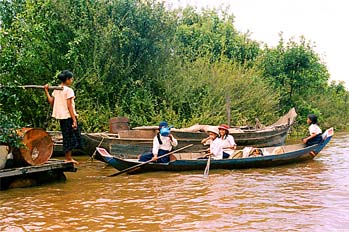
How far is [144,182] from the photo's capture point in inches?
363

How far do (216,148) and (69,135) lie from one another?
360 cm

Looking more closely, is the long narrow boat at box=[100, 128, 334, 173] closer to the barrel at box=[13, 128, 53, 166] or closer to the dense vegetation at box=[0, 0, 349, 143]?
the barrel at box=[13, 128, 53, 166]

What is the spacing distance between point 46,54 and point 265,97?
10.1m

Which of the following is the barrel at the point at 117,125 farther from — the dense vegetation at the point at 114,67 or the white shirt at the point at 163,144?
the white shirt at the point at 163,144

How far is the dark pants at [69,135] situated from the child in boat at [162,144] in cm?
198

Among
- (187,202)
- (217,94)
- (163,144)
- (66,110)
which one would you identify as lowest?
(187,202)

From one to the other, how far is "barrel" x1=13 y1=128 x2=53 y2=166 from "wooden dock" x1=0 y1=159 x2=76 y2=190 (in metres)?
0.17

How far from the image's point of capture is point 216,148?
10.7m

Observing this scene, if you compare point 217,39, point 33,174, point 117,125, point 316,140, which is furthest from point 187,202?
point 217,39

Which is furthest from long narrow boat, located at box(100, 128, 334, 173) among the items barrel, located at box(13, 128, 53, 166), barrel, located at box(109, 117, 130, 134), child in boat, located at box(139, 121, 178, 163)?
barrel, located at box(109, 117, 130, 134)

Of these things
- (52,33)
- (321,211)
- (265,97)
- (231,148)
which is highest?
(52,33)

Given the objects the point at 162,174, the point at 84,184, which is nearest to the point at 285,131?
the point at 162,174

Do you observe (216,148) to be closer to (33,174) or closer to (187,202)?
(187,202)

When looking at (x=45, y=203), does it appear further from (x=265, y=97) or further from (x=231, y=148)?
(x=265, y=97)
